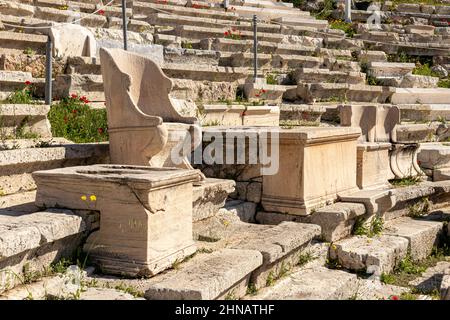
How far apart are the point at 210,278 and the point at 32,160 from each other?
191 centimetres

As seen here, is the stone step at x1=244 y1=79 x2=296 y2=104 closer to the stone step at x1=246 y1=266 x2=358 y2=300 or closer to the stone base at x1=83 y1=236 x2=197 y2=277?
the stone step at x1=246 y1=266 x2=358 y2=300

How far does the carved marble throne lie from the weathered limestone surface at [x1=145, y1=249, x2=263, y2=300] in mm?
1122

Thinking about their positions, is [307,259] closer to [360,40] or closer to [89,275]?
[89,275]

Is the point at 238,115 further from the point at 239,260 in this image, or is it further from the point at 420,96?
the point at 420,96

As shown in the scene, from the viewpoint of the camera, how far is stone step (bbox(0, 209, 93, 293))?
10.6ft

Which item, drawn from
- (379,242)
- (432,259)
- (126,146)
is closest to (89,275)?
(126,146)

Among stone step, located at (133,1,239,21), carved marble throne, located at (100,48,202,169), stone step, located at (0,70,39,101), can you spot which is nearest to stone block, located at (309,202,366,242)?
carved marble throne, located at (100,48,202,169)

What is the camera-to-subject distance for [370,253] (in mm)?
5078

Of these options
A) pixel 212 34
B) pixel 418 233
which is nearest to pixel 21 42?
pixel 418 233

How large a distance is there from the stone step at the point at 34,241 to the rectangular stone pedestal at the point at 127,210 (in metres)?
0.13

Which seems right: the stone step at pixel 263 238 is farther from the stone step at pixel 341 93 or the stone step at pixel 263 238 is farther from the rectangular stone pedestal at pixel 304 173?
the stone step at pixel 341 93

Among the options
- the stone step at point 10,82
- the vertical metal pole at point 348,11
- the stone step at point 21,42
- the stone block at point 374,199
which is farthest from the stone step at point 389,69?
the stone step at point 10,82

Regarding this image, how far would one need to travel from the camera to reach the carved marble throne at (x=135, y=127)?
4715 millimetres

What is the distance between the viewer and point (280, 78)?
1040 cm
